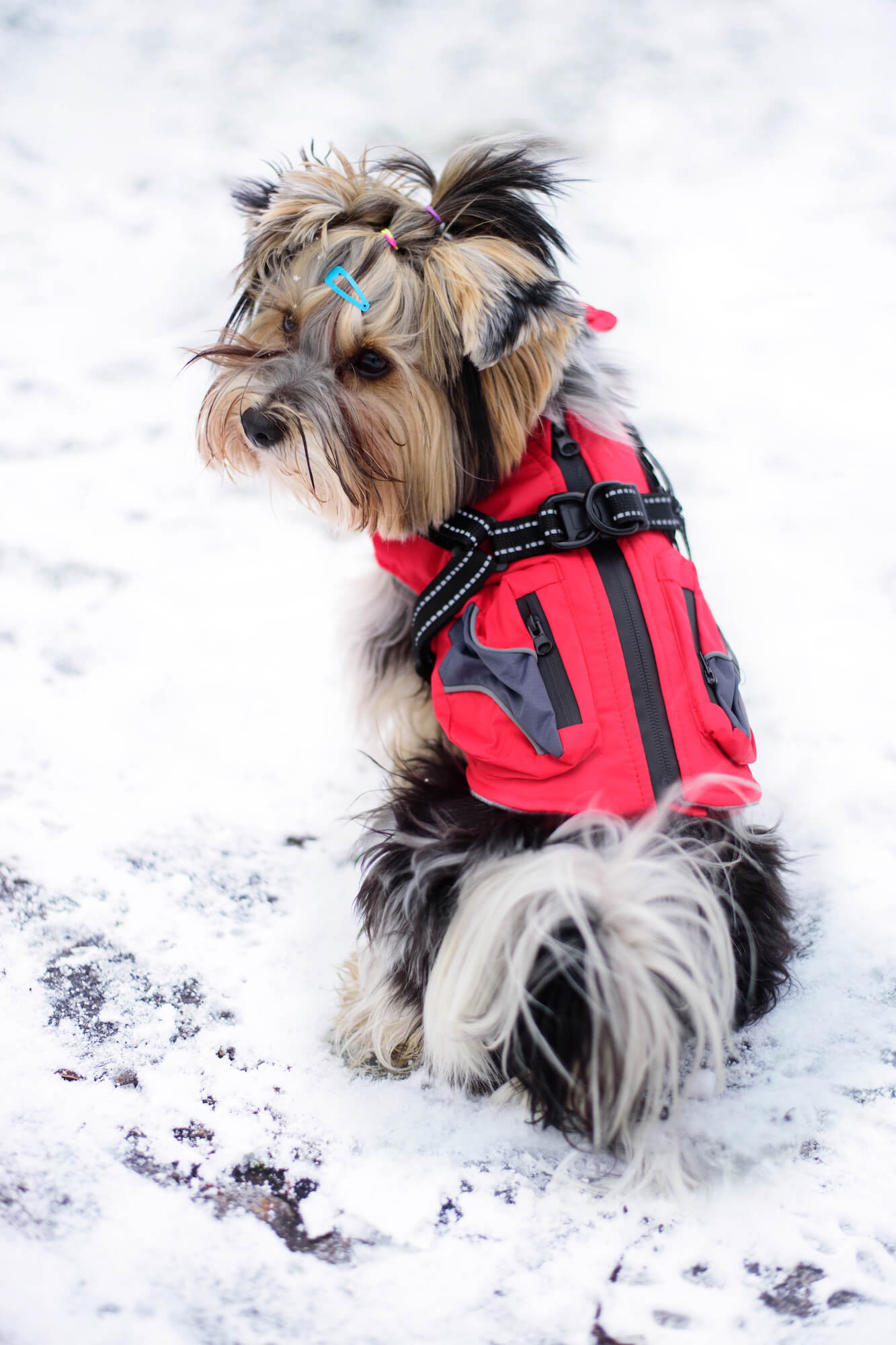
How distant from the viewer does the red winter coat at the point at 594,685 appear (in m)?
1.72

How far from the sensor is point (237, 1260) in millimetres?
1670

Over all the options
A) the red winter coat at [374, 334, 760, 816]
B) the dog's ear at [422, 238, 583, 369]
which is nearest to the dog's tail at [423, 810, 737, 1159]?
the red winter coat at [374, 334, 760, 816]

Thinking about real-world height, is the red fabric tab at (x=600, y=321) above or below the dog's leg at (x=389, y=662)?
Result: above

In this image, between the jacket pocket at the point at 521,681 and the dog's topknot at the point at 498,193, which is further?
the dog's topknot at the point at 498,193

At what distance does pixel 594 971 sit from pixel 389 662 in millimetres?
1171

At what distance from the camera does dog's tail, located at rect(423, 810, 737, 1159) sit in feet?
4.99

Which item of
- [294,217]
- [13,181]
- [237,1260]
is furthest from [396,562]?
[13,181]

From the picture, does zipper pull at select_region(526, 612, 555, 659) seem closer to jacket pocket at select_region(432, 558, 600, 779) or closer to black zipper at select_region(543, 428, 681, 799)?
jacket pocket at select_region(432, 558, 600, 779)

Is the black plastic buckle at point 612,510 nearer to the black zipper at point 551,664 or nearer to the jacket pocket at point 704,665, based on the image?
the jacket pocket at point 704,665

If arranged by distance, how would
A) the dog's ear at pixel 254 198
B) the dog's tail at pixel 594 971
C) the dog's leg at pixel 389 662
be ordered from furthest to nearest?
the dog's leg at pixel 389 662 → the dog's ear at pixel 254 198 → the dog's tail at pixel 594 971

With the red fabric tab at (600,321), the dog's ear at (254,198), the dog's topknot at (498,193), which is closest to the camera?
the dog's topknot at (498,193)

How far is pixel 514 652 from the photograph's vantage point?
1792 millimetres

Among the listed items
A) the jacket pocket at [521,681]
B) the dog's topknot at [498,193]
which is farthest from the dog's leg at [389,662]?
the dog's topknot at [498,193]

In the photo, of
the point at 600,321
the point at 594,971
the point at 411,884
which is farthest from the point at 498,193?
the point at 594,971
